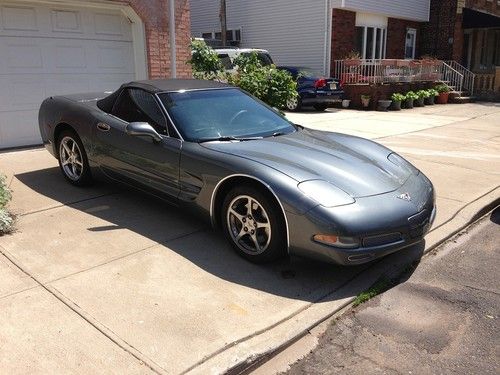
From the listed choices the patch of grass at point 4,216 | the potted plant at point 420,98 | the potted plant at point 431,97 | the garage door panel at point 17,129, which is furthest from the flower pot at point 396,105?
the patch of grass at point 4,216

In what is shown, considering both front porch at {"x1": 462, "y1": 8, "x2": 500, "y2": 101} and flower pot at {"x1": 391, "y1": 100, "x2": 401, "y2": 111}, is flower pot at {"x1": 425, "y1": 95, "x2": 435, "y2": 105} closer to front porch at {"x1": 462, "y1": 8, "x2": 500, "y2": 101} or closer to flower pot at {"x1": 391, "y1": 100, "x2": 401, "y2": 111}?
flower pot at {"x1": 391, "y1": 100, "x2": 401, "y2": 111}

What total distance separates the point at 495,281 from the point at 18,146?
7246 mm

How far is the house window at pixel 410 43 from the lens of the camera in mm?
22281

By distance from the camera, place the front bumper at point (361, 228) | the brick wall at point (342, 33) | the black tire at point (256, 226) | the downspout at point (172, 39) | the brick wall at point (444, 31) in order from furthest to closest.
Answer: the brick wall at point (444, 31), the brick wall at point (342, 33), the downspout at point (172, 39), the black tire at point (256, 226), the front bumper at point (361, 228)

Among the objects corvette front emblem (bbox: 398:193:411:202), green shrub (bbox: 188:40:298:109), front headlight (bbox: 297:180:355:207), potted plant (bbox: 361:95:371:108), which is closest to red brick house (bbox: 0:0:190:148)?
green shrub (bbox: 188:40:298:109)

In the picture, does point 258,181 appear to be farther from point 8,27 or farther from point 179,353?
point 8,27

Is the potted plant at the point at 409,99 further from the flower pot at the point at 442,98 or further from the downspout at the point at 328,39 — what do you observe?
the downspout at the point at 328,39

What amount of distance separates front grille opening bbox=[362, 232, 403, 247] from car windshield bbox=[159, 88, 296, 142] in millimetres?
1549

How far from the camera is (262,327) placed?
10.1ft

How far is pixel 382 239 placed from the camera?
11.5 feet

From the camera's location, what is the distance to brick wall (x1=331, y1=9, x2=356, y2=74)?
18.2 meters

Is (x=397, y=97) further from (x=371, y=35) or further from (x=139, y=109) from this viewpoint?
(x=139, y=109)

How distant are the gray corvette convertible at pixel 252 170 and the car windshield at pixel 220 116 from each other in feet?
0.04

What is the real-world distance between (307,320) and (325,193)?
3.03ft
